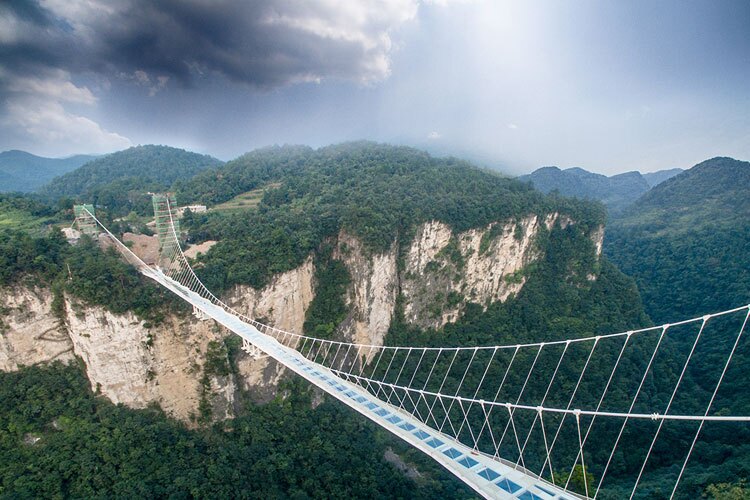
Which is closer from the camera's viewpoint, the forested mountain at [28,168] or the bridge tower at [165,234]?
the bridge tower at [165,234]

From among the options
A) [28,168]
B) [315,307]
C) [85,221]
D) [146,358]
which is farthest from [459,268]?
[28,168]

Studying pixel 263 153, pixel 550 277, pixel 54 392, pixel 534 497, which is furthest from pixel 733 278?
pixel 263 153

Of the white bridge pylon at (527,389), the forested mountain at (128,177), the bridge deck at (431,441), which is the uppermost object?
the forested mountain at (128,177)

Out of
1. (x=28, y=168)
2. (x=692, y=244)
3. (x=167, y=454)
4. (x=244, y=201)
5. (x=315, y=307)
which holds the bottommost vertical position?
(x=167, y=454)

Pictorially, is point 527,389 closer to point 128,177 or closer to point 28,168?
point 128,177

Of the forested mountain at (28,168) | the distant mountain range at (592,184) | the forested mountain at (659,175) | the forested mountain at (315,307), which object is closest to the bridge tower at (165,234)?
the forested mountain at (315,307)

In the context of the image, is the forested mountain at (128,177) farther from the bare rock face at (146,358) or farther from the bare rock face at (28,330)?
the bare rock face at (146,358)
